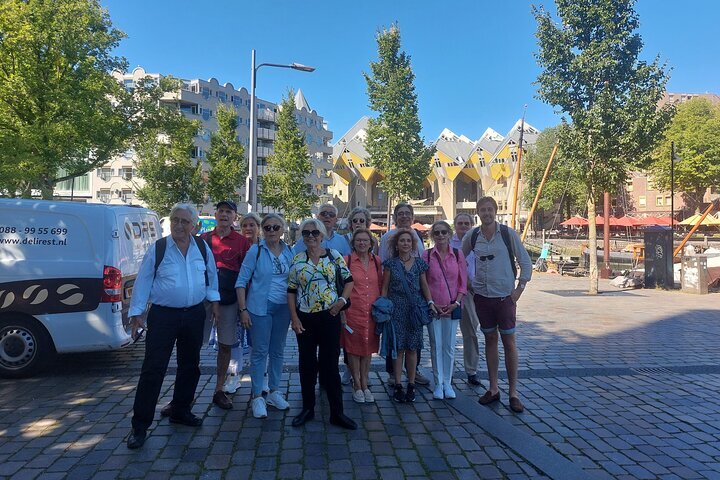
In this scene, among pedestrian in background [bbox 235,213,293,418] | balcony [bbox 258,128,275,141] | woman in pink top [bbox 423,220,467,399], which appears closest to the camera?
pedestrian in background [bbox 235,213,293,418]

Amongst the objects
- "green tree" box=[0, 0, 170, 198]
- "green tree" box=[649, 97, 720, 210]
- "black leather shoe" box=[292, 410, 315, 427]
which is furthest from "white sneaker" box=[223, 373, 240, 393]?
"green tree" box=[649, 97, 720, 210]

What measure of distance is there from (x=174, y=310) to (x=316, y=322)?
1129 mm

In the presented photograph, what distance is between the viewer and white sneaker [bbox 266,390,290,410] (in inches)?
174

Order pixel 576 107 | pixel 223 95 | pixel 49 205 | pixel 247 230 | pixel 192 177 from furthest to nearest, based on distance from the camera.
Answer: pixel 223 95
pixel 192 177
pixel 576 107
pixel 49 205
pixel 247 230

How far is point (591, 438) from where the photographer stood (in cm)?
385

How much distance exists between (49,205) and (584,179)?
13311mm

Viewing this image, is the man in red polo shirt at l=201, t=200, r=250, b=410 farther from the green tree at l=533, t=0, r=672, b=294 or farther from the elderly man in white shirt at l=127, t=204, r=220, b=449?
the green tree at l=533, t=0, r=672, b=294

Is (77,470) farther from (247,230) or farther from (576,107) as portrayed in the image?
(576,107)

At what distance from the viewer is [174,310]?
151 inches

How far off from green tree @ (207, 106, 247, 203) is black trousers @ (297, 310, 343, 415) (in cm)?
3169

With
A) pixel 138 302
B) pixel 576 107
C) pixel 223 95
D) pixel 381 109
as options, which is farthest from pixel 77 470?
Result: pixel 223 95

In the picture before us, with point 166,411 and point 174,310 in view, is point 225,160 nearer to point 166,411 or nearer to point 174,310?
point 166,411

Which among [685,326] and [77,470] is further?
[685,326]

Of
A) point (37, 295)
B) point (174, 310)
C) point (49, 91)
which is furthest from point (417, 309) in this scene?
point (49, 91)
